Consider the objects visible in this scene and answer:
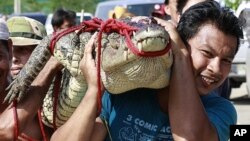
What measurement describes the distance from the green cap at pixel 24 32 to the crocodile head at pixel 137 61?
6.24 feet

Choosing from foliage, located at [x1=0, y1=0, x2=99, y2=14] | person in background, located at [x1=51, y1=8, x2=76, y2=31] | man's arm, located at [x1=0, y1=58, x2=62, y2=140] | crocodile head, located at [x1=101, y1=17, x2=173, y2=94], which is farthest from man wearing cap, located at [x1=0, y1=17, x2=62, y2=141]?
foliage, located at [x1=0, y1=0, x2=99, y2=14]

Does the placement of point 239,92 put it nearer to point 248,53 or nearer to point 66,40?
point 248,53

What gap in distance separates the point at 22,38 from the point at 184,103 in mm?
2068

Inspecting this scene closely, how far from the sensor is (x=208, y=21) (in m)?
2.57

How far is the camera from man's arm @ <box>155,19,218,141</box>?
8.04ft

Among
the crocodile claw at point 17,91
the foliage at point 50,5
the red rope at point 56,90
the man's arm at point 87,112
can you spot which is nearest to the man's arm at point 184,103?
the man's arm at point 87,112

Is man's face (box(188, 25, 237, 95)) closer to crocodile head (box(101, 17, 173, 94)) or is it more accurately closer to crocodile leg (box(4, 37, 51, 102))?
crocodile head (box(101, 17, 173, 94))

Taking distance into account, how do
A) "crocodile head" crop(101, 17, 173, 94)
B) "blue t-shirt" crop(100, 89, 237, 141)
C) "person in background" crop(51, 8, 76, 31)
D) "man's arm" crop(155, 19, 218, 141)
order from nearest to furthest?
1. "crocodile head" crop(101, 17, 173, 94)
2. "man's arm" crop(155, 19, 218, 141)
3. "blue t-shirt" crop(100, 89, 237, 141)
4. "person in background" crop(51, 8, 76, 31)

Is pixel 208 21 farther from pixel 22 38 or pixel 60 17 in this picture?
pixel 60 17

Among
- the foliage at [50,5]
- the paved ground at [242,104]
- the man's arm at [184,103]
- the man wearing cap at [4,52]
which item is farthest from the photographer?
the foliage at [50,5]

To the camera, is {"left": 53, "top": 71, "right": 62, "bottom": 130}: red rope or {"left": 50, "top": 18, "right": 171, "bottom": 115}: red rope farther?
{"left": 53, "top": 71, "right": 62, "bottom": 130}: red rope

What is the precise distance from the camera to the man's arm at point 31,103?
2.98 metres

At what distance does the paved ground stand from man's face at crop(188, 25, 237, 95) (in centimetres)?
757

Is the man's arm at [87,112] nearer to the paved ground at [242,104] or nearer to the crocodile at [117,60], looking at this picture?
the crocodile at [117,60]
